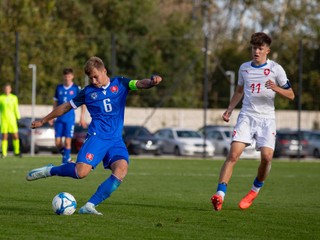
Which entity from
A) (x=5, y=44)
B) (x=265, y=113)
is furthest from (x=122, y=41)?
(x=265, y=113)

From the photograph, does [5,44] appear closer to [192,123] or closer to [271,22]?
[192,123]

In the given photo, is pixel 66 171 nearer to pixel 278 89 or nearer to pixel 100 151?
pixel 100 151

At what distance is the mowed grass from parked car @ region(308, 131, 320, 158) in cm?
2439

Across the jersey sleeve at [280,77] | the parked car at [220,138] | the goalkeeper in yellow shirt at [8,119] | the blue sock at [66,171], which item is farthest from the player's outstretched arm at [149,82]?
the parked car at [220,138]

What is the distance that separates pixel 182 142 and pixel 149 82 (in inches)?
1173

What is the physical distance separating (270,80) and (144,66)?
4778 cm

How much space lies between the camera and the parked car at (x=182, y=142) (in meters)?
40.1

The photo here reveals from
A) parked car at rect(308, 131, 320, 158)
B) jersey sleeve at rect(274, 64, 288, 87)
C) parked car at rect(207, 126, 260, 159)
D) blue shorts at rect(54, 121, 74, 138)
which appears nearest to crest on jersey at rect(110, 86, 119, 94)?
jersey sleeve at rect(274, 64, 288, 87)

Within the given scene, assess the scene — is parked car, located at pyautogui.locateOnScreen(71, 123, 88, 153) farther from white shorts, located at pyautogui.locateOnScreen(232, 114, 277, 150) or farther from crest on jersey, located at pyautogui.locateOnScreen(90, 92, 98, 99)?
crest on jersey, located at pyautogui.locateOnScreen(90, 92, 98, 99)

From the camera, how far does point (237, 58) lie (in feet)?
206

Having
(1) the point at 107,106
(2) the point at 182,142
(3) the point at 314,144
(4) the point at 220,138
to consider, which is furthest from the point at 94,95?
(3) the point at 314,144

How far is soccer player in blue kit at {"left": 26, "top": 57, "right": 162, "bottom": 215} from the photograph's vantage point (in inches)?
438

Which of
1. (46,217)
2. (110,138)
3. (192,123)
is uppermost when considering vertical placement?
(110,138)

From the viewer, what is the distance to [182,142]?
133 ft
